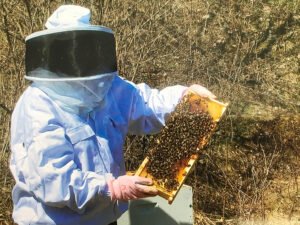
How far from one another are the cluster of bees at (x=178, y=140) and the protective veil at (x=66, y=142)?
0.21 meters

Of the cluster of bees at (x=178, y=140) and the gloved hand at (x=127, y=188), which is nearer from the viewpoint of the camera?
the gloved hand at (x=127, y=188)

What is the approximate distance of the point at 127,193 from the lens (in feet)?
7.43

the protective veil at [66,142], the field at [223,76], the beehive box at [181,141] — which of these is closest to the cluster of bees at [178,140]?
the beehive box at [181,141]

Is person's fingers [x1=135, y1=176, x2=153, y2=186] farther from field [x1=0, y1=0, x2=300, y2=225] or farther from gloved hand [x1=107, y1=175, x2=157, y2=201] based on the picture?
field [x1=0, y1=0, x2=300, y2=225]

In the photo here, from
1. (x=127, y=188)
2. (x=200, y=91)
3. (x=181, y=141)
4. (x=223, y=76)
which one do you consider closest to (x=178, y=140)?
(x=181, y=141)

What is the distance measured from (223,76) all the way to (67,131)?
9.10 ft

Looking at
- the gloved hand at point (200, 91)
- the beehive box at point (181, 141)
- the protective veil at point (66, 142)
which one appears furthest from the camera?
the gloved hand at point (200, 91)

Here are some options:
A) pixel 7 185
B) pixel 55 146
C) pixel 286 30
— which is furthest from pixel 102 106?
pixel 286 30

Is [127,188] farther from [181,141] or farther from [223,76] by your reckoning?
[223,76]

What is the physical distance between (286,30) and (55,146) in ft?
14.8

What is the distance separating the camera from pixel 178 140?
258 cm

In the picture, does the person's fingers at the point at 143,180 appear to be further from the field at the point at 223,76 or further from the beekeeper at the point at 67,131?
the field at the point at 223,76

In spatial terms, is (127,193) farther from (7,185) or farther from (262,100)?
(262,100)

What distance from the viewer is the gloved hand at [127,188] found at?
226 cm
